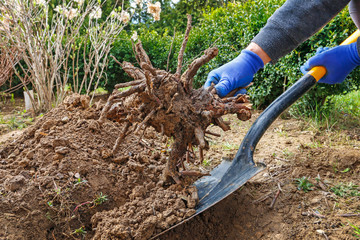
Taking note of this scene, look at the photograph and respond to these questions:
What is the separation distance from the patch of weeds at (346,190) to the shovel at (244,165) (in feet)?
2.01

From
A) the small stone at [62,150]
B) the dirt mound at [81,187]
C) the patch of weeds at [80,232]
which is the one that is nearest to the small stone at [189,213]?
the dirt mound at [81,187]

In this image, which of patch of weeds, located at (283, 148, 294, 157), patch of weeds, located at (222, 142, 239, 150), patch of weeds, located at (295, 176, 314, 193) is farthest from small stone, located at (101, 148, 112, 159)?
patch of weeds, located at (283, 148, 294, 157)

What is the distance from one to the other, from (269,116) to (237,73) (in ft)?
1.53

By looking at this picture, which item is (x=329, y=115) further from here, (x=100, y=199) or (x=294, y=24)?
(x=100, y=199)

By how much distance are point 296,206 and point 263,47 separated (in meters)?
1.31

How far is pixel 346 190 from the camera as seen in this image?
191 cm

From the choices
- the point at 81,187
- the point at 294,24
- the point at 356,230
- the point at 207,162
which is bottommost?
the point at 356,230

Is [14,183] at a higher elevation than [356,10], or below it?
below

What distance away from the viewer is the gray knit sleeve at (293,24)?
2061 millimetres

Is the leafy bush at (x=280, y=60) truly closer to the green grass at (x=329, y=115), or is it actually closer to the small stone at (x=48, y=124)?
the green grass at (x=329, y=115)

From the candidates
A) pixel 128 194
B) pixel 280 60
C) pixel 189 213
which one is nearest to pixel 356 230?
pixel 189 213

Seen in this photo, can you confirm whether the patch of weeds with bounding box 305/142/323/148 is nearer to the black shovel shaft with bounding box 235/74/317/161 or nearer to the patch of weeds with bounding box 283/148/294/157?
the patch of weeds with bounding box 283/148/294/157

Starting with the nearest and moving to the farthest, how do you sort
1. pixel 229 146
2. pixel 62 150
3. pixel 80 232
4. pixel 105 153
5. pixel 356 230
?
pixel 356 230, pixel 80 232, pixel 62 150, pixel 105 153, pixel 229 146

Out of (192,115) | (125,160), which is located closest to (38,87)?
(125,160)
